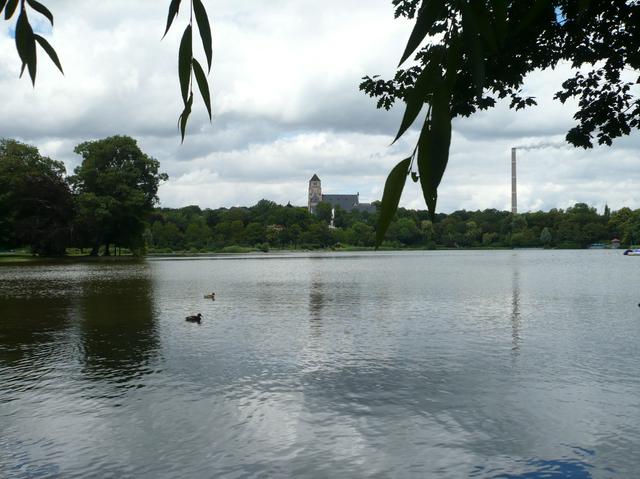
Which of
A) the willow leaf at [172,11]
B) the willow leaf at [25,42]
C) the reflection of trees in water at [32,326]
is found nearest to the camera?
the willow leaf at [172,11]

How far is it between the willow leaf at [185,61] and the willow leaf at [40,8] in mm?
740

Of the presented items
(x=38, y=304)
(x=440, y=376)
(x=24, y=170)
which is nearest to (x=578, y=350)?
(x=440, y=376)

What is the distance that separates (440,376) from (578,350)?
5.44 meters

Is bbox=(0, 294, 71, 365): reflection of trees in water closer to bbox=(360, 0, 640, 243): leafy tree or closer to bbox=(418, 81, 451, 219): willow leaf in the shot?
bbox=(360, 0, 640, 243): leafy tree

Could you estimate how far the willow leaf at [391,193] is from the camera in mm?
1178

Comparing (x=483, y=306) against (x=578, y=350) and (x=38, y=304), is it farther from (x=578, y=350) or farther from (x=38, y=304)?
(x=38, y=304)

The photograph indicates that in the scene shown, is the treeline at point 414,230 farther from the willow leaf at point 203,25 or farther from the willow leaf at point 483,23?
the willow leaf at point 483,23

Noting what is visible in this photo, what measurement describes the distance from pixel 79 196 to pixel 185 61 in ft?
270

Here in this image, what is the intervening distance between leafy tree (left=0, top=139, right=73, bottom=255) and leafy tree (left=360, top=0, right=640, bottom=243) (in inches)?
2881

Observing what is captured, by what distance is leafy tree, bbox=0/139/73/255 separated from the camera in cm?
7456

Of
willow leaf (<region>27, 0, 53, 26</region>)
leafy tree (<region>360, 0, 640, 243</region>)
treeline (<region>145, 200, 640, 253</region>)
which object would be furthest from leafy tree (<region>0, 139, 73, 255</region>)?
willow leaf (<region>27, 0, 53, 26</region>)

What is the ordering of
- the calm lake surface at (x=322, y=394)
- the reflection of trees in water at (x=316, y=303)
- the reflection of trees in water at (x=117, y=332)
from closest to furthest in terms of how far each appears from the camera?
the calm lake surface at (x=322, y=394), the reflection of trees in water at (x=117, y=332), the reflection of trees in water at (x=316, y=303)

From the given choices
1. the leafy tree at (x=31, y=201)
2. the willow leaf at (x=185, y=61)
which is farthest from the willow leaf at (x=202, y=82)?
the leafy tree at (x=31, y=201)

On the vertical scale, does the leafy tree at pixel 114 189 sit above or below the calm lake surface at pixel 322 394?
above
